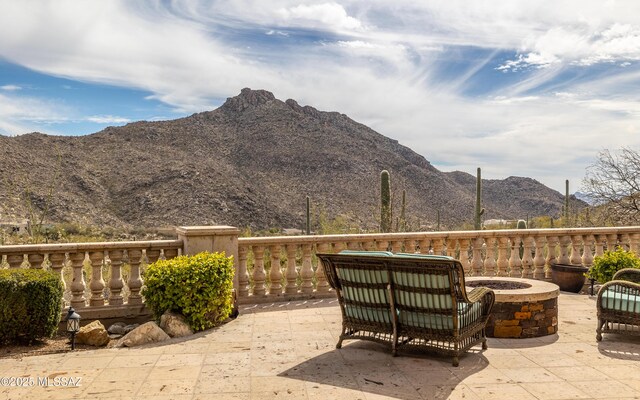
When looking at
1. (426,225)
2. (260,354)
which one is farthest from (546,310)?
(426,225)

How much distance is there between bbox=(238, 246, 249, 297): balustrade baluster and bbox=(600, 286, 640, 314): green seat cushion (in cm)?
495

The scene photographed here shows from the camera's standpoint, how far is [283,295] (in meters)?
8.61

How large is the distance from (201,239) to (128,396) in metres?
3.35

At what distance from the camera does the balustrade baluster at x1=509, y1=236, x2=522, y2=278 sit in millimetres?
9758

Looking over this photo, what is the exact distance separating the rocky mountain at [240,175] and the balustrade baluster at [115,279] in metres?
17.3

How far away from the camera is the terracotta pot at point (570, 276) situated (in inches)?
369

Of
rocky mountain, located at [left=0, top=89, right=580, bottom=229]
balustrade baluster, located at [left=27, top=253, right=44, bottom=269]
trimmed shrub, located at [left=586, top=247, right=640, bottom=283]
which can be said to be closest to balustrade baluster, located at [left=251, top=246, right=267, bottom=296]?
balustrade baluster, located at [left=27, top=253, right=44, bottom=269]

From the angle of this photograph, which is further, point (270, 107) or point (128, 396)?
point (270, 107)

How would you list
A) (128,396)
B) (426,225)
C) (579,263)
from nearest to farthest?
(128,396), (579,263), (426,225)

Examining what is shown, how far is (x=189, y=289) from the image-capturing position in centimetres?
672

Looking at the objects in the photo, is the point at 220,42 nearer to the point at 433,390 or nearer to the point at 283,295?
the point at 283,295

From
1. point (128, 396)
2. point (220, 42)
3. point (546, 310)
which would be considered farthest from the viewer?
point (220, 42)

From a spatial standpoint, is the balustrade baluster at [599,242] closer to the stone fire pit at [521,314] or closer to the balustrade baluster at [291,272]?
the stone fire pit at [521,314]

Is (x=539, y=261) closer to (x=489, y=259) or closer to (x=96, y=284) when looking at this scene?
(x=489, y=259)
